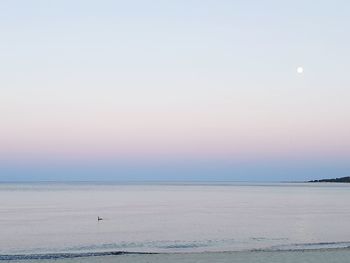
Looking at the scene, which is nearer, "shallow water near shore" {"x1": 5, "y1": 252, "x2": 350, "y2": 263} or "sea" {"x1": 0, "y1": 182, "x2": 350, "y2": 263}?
"shallow water near shore" {"x1": 5, "y1": 252, "x2": 350, "y2": 263}

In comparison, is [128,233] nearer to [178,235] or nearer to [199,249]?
[178,235]

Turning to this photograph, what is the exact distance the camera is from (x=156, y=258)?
71.5ft

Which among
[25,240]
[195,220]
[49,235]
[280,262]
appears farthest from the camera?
[195,220]

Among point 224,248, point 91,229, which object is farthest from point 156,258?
Result: point 91,229

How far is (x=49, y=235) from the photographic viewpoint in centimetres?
3416

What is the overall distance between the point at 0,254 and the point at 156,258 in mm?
8117

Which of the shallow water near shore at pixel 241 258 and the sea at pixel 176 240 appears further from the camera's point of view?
the sea at pixel 176 240

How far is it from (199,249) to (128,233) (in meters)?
9.55

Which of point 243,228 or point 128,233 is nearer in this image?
point 128,233

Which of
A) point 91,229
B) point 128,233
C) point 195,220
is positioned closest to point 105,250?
point 128,233

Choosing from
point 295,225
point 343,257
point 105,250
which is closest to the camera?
point 343,257

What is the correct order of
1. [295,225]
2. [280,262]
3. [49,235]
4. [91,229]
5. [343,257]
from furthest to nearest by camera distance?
[295,225]
[91,229]
[49,235]
[343,257]
[280,262]

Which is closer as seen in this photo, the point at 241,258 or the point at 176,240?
the point at 241,258

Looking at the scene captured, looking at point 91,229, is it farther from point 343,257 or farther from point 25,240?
point 343,257
